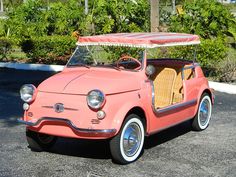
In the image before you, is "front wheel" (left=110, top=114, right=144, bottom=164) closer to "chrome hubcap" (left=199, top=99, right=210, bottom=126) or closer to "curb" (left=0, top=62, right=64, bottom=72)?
"chrome hubcap" (left=199, top=99, right=210, bottom=126)

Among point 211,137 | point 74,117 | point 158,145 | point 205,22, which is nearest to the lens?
point 74,117

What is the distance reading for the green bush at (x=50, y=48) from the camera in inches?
647

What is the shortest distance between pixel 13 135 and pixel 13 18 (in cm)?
1264

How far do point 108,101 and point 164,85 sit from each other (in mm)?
1978

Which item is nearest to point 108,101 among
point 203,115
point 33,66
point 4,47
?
point 203,115

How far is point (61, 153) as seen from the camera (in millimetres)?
6234

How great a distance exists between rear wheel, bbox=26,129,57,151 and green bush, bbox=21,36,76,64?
10.1m

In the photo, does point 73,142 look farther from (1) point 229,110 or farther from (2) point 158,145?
(1) point 229,110

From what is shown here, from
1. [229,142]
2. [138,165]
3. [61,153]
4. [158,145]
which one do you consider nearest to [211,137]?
[229,142]

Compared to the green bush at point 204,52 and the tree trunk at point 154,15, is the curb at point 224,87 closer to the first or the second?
the green bush at point 204,52

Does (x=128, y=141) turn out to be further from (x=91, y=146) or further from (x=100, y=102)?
(x=91, y=146)

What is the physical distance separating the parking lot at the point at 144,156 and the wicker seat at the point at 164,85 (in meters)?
0.54

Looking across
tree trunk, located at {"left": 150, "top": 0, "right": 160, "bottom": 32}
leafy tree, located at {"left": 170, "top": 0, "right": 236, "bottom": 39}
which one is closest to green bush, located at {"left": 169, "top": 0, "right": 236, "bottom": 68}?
leafy tree, located at {"left": 170, "top": 0, "right": 236, "bottom": 39}

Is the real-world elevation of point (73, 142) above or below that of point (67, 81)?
below
